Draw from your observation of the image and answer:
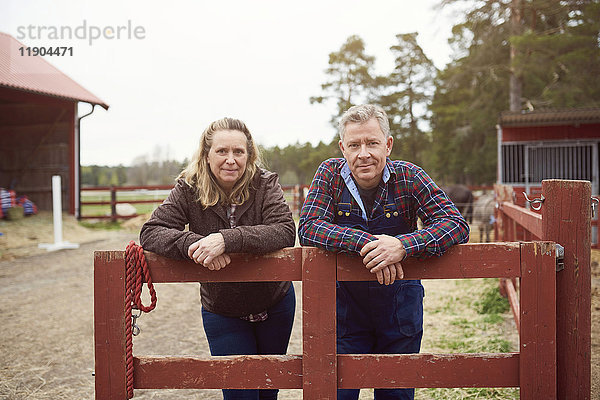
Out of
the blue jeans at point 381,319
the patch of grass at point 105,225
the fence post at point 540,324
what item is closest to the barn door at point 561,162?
the blue jeans at point 381,319

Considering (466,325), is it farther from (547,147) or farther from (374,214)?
(547,147)

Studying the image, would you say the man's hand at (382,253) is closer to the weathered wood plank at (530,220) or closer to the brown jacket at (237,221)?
the brown jacket at (237,221)

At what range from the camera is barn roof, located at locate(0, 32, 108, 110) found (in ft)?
40.3

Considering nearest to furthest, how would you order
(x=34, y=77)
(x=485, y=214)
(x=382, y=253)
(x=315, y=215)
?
(x=382, y=253), (x=315, y=215), (x=485, y=214), (x=34, y=77)

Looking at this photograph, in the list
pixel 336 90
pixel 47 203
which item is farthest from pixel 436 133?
pixel 47 203

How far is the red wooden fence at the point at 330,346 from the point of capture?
199 centimetres

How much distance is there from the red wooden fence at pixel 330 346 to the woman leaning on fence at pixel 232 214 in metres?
0.27

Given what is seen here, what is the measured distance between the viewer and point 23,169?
48.9 ft

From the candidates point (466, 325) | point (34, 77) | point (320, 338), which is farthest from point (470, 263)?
point (34, 77)

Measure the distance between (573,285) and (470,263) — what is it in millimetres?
451

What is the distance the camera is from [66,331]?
505cm

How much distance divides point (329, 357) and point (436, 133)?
28.8 metres

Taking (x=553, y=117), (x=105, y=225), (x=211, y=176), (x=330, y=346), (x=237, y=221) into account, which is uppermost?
(x=553, y=117)

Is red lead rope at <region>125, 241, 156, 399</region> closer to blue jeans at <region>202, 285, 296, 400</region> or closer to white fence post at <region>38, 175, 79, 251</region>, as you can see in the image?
blue jeans at <region>202, 285, 296, 400</region>
